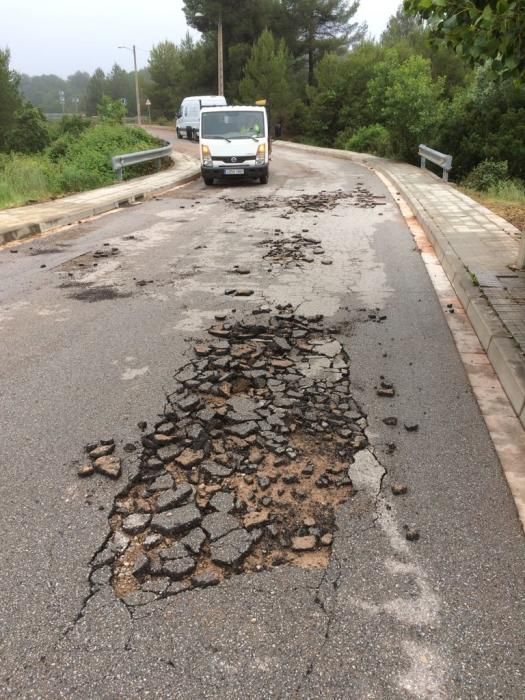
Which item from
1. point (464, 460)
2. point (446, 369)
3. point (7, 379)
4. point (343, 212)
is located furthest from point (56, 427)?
point (343, 212)

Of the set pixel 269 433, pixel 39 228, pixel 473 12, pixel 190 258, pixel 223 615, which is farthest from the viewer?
pixel 39 228

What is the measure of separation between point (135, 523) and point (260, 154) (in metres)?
14.6

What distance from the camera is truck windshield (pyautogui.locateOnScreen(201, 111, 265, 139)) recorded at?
52.1 feet

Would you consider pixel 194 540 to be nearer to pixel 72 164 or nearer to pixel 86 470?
pixel 86 470

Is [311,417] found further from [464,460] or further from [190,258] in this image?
[190,258]

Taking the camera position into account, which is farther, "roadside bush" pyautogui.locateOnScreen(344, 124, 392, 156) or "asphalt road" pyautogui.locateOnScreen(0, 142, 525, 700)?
"roadside bush" pyautogui.locateOnScreen(344, 124, 392, 156)

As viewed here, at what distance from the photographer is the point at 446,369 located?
442 centimetres

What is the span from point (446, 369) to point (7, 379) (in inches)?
146

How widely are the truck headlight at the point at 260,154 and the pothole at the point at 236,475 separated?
40.5 feet

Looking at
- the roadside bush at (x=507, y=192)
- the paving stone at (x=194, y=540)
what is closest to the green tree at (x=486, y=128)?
the roadside bush at (x=507, y=192)

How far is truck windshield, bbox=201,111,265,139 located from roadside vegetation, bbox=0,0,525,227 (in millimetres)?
5290

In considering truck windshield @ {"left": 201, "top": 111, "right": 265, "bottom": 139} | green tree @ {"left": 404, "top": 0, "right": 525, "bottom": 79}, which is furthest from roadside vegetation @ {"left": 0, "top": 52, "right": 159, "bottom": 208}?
green tree @ {"left": 404, "top": 0, "right": 525, "bottom": 79}

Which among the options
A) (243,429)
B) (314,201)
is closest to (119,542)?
(243,429)

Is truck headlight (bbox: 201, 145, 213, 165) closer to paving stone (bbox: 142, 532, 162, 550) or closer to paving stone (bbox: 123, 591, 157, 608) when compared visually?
paving stone (bbox: 142, 532, 162, 550)
